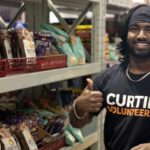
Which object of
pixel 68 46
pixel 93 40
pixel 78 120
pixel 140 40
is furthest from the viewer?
pixel 93 40

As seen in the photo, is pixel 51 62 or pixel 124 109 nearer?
pixel 124 109

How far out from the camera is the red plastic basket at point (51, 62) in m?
1.64

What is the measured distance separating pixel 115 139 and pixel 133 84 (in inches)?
9.9

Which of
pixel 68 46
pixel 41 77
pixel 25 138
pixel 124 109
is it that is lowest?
pixel 25 138

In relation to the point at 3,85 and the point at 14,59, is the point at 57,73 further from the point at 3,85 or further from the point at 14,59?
the point at 3,85

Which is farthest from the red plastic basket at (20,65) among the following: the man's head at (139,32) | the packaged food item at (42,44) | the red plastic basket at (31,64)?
the man's head at (139,32)

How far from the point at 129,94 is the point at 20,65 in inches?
18.6

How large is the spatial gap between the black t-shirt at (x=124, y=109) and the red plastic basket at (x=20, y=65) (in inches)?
11.9

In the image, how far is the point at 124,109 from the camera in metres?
1.54

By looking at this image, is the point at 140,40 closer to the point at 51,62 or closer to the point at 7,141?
the point at 51,62

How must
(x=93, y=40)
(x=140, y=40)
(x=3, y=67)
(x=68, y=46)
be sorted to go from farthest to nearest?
(x=93, y=40) → (x=68, y=46) → (x=140, y=40) → (x=3, y=67)

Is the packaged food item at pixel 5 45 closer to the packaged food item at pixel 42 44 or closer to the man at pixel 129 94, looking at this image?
the packaged food item at pixel 42 44

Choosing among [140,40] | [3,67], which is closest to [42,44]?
[3,67]

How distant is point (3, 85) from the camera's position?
52.7 inches
